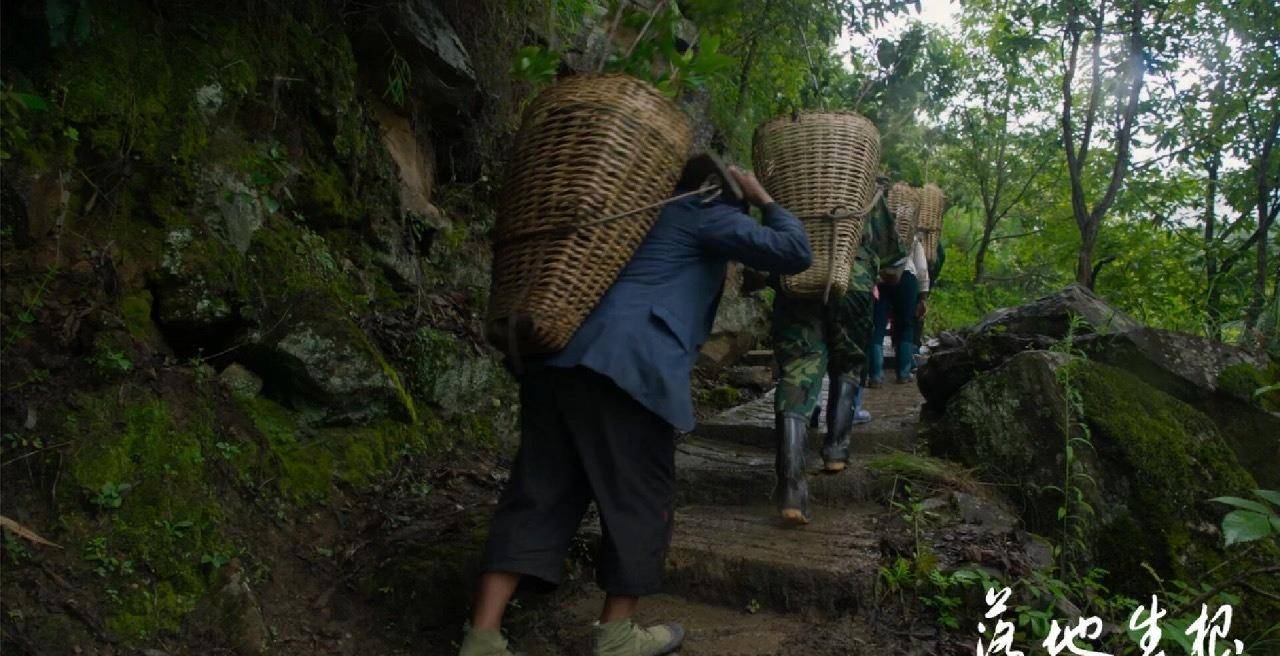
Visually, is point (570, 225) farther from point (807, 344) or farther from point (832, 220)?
point (807, 344)

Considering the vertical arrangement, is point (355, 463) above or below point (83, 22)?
below

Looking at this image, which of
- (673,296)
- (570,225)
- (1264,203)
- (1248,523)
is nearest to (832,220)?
(673,296)

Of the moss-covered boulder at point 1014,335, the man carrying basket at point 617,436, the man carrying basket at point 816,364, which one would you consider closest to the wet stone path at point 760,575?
the man carrying basket at point 816,364

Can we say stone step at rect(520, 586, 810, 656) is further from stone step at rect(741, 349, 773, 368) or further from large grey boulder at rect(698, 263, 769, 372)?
stone step at rect(741, 349, 773, 368)

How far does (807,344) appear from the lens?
177 inches

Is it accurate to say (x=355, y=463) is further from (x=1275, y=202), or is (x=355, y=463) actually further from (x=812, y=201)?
(x=1275, y=202)

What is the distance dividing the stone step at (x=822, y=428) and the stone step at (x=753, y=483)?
371 millimetres

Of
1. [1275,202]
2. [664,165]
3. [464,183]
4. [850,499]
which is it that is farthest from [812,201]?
[1275,202]

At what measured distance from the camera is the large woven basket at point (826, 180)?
4.08 m

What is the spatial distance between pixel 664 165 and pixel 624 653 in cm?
169

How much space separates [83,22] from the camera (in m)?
3.19

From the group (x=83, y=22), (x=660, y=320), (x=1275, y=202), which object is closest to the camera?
(x=660, y=320)

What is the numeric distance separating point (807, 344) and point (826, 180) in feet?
2.85

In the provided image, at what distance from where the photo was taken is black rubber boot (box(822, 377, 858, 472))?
15.8ft
